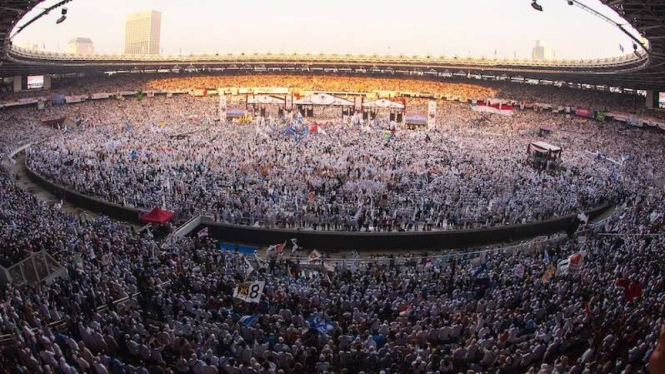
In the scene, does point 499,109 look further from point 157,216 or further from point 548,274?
point 157,216

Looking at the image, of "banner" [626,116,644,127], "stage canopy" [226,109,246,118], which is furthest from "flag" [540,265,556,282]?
"stage canopy" [226,109,246,118]

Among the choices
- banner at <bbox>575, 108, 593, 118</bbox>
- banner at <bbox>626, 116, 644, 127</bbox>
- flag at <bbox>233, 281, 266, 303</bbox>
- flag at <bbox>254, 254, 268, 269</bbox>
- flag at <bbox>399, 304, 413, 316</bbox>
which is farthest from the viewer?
banner at <bbox>575, 108, 593, 118</bbox>

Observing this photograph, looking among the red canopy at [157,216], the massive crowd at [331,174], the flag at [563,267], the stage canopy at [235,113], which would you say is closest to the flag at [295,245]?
the massive crowd at [331,174]

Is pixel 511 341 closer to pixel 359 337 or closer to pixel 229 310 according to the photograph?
pixel 359 337

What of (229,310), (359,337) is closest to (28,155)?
(229,310)

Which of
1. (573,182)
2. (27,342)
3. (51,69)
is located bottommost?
(27,342)

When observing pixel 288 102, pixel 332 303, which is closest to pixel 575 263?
pixel 332 303

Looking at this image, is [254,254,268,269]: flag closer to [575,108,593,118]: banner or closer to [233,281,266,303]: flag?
[233,281,266,303]: flag
